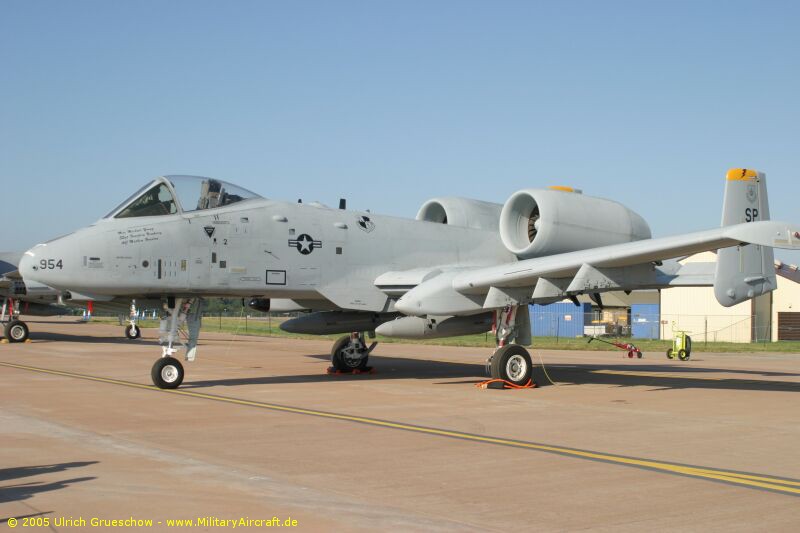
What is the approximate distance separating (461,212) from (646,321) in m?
37.6

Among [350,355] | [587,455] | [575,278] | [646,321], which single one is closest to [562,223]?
[575,278]

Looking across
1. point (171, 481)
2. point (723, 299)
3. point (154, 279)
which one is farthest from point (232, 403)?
point (723, 299)

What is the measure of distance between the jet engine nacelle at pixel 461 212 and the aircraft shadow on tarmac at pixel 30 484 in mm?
12611

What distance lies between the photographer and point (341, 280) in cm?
1588

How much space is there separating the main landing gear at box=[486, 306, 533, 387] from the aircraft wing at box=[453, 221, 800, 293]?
83 centimetres

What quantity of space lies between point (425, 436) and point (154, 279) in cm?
676

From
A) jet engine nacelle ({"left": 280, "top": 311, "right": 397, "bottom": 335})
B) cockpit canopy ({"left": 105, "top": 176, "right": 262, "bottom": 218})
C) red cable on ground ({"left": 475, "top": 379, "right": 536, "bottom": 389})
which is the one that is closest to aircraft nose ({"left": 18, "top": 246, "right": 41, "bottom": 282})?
cockpit canopy ({"left": 105, "top": 176, "right": 262, "bottom": 218})

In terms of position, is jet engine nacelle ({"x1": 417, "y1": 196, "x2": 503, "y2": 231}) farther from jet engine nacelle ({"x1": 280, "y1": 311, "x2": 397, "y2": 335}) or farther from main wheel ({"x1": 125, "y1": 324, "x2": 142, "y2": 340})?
main wheel ({"x1": 125, "y1": 324, "x2": 142, "y2": 340})

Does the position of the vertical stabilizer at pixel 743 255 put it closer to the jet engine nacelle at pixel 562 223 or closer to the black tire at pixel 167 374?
the jet engine nacelle at pixel 562 223

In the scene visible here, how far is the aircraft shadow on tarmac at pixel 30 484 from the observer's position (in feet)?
19.1

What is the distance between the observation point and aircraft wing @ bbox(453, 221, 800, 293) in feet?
38.9

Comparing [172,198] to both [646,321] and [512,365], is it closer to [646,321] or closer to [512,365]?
[512,365]

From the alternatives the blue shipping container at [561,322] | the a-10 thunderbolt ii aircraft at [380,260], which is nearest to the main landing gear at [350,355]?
the a-10 thunderbolt ii aircraft at [380,260]

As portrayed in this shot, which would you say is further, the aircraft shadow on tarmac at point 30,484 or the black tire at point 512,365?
the black tire at point 512,365
